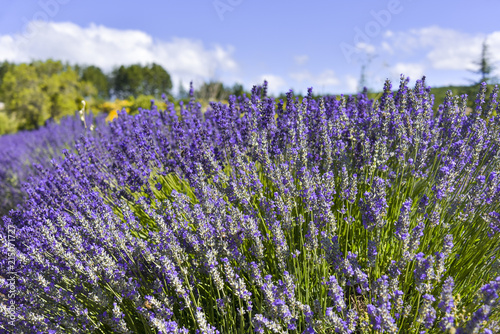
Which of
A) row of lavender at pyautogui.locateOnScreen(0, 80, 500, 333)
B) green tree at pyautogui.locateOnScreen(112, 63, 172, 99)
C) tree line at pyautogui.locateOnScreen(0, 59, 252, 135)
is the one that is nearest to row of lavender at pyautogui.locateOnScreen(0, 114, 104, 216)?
row of lavender at pyautogui.locateOnScreen(0, 80, 500, 333)

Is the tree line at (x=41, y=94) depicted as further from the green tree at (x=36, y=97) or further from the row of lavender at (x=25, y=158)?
the row of lavender at (x=25, y=158)

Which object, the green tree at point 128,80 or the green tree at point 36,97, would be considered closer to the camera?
the green tree at point 36,97

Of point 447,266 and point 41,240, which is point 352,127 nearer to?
point 447,266

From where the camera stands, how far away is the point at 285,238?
250 cm

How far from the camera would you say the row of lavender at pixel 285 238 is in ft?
5.91

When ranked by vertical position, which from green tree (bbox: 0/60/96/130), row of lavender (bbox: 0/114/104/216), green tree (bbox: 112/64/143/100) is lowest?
row of lavender (bbox: 0/114/104/216)

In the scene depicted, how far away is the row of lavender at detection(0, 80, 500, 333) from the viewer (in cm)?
180

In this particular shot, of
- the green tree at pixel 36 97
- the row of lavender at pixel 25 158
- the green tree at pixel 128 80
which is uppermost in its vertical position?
the green tree at pixel 128 80

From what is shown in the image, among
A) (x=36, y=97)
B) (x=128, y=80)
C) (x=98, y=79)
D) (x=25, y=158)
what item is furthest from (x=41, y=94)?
(x=98, y=79)

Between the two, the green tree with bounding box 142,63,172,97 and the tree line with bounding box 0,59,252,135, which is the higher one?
the green tree with bounding box 142,63,172,97

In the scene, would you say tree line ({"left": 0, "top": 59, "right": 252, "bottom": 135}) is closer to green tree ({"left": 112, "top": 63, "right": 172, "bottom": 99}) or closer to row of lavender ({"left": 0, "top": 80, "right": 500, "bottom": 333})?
row of lavender ({"left": 0, "top": 80, "right": 500, "bottom": 333})

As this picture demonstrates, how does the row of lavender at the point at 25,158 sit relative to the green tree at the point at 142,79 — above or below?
below

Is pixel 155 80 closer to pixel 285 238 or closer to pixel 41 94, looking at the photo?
pixel 41 94

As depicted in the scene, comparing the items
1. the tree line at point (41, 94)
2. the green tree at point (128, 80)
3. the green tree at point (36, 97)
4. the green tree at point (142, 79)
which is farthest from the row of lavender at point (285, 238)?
the green tree at point (128, 80)
